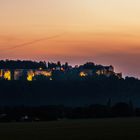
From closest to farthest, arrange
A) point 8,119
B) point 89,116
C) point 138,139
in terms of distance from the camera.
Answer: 1. point 138,139
2. point 8,119
3. point 89,116

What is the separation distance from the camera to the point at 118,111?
122 m

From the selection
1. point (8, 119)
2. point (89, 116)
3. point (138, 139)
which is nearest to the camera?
point (138, 139)

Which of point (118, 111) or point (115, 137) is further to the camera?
point (118, 111)

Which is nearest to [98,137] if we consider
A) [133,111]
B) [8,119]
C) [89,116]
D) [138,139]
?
[138,139]

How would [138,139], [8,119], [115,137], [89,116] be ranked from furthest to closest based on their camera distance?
[89,116] < [8,119] < [115,137] < [138,139]

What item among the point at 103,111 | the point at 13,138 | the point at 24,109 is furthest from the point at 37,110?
the point at 13,138

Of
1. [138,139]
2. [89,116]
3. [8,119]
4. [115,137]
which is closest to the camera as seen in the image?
[138,139]

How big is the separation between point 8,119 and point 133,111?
26619 millimetres

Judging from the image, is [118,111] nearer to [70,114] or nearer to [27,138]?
[70,114]

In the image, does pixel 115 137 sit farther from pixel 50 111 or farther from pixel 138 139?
pixel 50 111

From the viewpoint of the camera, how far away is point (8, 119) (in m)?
104

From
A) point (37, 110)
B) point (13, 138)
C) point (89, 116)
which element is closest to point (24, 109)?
point (37, 110)

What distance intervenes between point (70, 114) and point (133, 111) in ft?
36.4

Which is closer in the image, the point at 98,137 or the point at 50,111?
the point at 98,137
